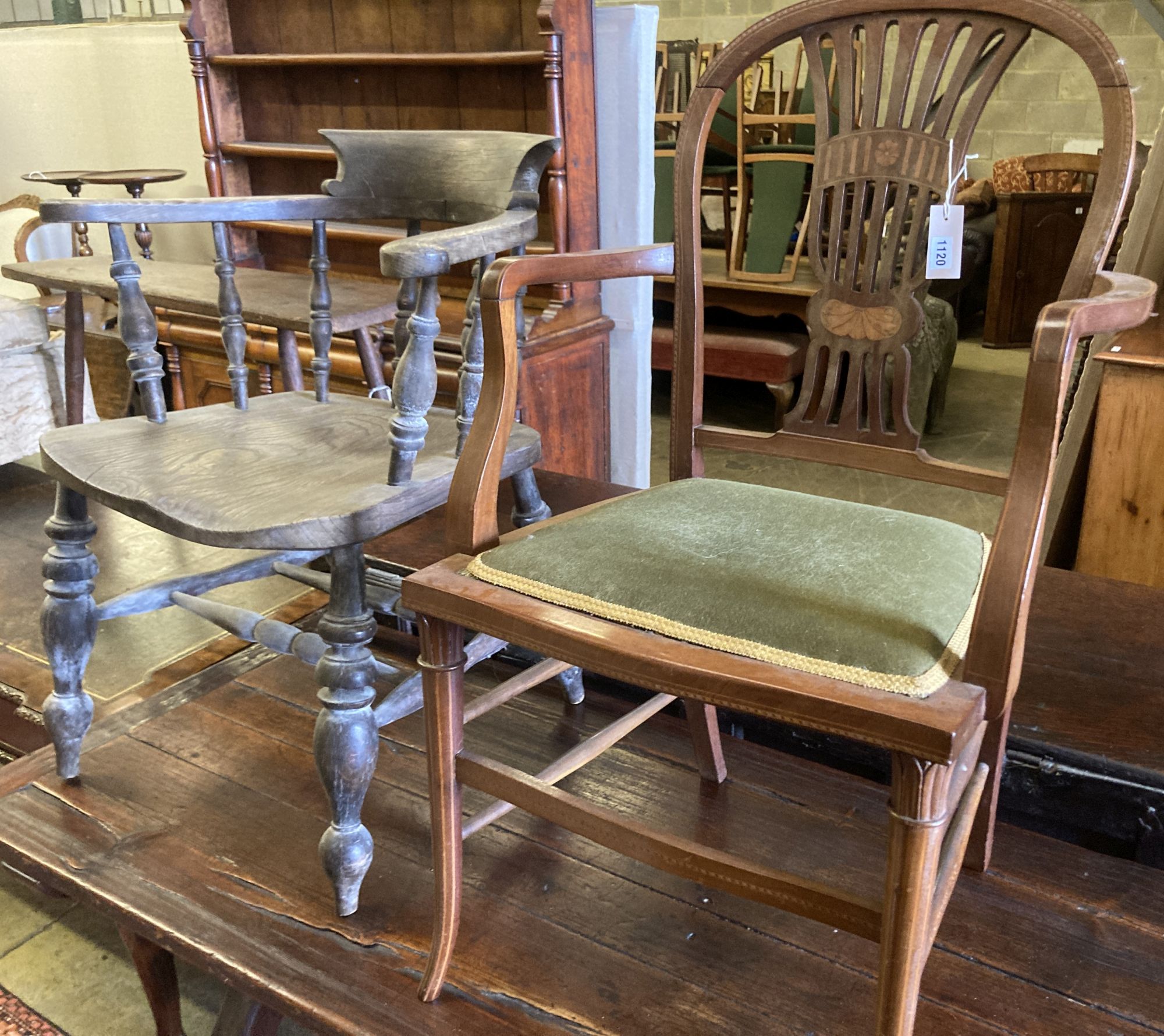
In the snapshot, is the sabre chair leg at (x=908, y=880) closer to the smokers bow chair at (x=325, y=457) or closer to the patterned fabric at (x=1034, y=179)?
the smokers bow chair at (x=325, y=457)

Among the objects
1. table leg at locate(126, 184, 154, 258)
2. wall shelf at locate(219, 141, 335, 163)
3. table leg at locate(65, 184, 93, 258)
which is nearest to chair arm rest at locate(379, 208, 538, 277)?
wall shelf at locate(219, 141, 335, 163)

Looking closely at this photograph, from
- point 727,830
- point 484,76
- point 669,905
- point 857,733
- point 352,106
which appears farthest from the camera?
point 352,106

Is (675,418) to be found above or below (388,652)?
above

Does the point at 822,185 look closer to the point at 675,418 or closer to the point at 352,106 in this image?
the point at 675,418

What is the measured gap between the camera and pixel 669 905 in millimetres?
1271

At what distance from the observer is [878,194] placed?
1.15 m

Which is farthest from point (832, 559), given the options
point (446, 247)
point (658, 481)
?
point (658, 481)

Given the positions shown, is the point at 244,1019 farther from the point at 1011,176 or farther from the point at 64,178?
the point at 1011,176

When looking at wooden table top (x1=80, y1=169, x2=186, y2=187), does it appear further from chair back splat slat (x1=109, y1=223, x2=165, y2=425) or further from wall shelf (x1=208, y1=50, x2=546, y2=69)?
chair back splat slat (x1=109, y1=223, x2=165, y2=425)

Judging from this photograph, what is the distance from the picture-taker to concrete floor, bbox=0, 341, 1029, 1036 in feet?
5.20

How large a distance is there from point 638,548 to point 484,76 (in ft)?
7.31

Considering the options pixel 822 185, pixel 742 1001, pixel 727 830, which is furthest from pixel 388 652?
pixel 822 185

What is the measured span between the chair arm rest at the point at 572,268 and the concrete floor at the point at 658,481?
1.16 m

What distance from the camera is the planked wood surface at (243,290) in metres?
2.36
